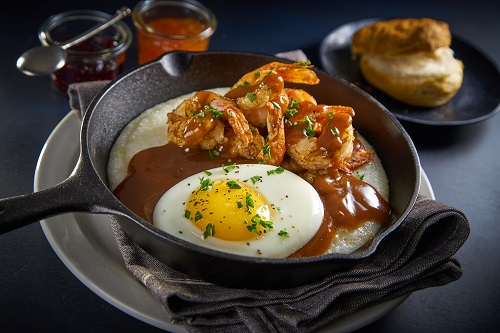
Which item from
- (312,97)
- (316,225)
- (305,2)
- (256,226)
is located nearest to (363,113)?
(312,97)

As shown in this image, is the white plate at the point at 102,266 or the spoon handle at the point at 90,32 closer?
the white plate at the point at 102,266

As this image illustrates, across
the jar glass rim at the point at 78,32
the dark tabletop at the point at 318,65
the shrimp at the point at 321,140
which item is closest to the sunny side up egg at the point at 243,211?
the shrimp at the point at 321,140

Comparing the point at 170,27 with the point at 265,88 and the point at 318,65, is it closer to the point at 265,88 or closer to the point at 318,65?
the point at 318,65

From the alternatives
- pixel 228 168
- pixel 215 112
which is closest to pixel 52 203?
pixel 228 168

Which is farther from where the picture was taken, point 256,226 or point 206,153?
point 206,153

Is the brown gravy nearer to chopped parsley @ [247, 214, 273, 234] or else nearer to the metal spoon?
chopped parsley @ [247, 214, 273, 234]

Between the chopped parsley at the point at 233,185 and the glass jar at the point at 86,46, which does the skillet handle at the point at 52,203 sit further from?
the glass jar at the point at 86,46

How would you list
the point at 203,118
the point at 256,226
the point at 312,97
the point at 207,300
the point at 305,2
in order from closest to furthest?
the point at 207,300, the point at 256,226, the point at 203,118, the point at 312,97, the point at 305,2

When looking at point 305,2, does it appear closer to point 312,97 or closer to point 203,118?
point 312,97
